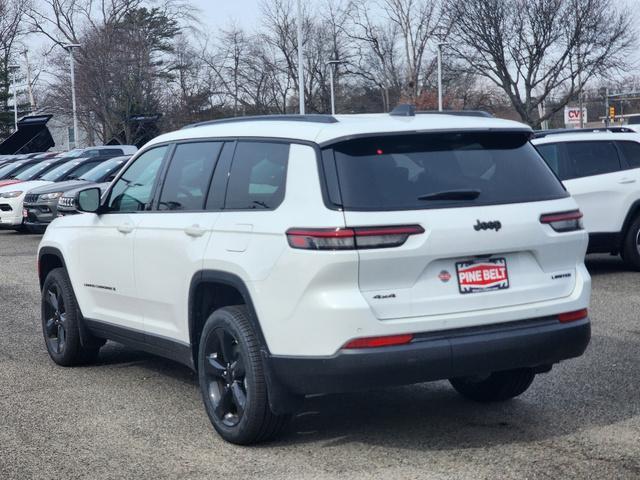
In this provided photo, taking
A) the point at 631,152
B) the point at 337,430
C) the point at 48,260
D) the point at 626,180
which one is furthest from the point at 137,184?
the point at 631,152

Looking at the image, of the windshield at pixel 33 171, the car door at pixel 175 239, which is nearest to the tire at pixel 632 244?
the car door at pixel 175 239

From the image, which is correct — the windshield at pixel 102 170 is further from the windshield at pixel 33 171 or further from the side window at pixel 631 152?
the side window at pixel 631 152

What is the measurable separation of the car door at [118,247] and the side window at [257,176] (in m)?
1.02

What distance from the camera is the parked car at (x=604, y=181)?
42.7 feet

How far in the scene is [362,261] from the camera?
16.7 feet

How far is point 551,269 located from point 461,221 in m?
0.68

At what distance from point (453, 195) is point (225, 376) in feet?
5.28

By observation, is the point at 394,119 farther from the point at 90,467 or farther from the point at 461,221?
the point at 90,467

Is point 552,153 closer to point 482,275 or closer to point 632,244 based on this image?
point 632,244

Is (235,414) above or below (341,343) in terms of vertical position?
below

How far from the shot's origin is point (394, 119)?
5.76 meters

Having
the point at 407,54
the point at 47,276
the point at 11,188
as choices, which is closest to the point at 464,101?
the point at 407,54

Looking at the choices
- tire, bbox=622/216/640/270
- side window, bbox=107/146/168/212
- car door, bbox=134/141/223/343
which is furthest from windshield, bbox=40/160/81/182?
car door, bbox=134/141/223/343

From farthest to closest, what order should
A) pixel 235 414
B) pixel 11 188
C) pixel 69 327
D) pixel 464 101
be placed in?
pixel 464 101 < pixel 11 188 < pixel 69 327 < pixel 235 414
